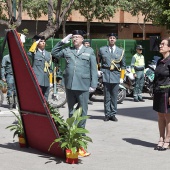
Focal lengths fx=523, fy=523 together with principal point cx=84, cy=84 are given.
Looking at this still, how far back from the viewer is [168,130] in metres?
8.31

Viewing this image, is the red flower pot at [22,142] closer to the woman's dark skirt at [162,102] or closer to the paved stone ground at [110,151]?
the paved stone ground at [110,151]

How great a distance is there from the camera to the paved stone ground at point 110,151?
727 centimetres

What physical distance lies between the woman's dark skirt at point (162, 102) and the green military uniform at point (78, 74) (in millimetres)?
1081

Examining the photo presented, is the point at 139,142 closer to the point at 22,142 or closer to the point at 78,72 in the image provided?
the point at 78,72

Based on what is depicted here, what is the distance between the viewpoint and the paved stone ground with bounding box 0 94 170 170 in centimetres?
727

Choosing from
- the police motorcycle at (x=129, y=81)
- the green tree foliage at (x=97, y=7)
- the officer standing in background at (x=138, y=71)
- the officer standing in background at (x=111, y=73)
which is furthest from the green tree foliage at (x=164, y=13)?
the green tree foliage at (x=97, y=7)

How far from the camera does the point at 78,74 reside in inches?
336

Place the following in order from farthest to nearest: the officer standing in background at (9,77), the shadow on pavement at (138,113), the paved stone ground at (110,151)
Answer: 1. the officer standing in background at (9,77)
2. the shadow on pavement at (138,113)
3. the paved stone ground at (110,151)

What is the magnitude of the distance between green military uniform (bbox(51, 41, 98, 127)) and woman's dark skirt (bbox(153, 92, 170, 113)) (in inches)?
42.6

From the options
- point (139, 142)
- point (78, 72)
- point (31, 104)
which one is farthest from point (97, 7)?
point (31, 104)

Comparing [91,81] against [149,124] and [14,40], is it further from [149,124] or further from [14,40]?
[149,124]

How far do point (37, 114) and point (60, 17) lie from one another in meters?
16.9

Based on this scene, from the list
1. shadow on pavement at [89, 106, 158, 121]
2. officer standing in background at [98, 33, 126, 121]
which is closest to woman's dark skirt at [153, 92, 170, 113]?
officer standing in background at [98, 33, 126, 121]

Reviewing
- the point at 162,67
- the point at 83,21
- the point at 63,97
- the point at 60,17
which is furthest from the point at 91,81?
the point at 83,21
